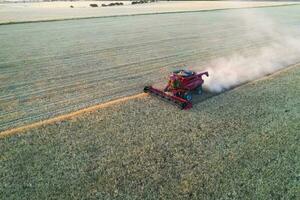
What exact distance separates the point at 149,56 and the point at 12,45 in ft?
31.6

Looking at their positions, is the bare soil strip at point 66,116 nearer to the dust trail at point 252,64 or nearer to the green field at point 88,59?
the green field at point 88,59

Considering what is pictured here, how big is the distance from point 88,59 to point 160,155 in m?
11.0

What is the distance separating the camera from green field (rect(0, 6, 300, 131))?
11758 mm

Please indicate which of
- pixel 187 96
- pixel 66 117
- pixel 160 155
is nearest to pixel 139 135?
pixel 160 155

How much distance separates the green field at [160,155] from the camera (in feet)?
22.6

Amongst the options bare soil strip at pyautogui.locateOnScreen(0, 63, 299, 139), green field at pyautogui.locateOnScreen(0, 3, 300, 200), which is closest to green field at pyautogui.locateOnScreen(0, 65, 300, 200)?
green field at pyautogui.locateOnScreen(0, 3, 300, 200)

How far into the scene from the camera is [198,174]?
738 cm

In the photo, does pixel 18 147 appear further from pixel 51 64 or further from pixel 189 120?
pixel 51 64

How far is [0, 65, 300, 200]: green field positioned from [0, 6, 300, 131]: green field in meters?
1.83

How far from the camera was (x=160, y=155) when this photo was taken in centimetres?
814

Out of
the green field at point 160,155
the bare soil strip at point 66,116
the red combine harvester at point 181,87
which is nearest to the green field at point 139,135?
the green field at point 160,155

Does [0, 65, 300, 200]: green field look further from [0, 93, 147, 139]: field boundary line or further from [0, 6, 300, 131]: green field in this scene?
[0, 6, 300, 131]: green field

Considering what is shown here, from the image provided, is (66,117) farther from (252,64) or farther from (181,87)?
(252,64)

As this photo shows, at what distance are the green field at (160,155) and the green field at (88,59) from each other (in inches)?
72.0
